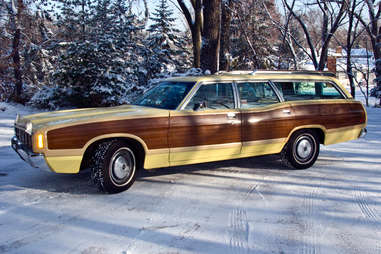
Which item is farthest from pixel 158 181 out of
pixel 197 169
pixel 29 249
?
pixel 29 249

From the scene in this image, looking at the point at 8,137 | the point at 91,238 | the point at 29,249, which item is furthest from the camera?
the point at 8,137

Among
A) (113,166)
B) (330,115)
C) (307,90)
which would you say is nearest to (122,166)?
(113,166)

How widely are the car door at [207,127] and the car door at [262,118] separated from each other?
0.55 ft

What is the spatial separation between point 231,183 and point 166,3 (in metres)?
23.1

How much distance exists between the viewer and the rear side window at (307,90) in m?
6.52

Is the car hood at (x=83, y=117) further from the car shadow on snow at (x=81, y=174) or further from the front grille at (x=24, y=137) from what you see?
the car shadow on snow at (x=81, y=174)

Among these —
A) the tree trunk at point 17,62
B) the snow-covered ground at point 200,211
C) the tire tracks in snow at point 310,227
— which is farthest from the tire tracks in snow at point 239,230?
the tree trunk at point 17,62

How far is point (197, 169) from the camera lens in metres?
6.50

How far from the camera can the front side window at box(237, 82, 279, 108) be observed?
6.06m

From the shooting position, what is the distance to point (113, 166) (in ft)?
16.3

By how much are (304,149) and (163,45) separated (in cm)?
2008

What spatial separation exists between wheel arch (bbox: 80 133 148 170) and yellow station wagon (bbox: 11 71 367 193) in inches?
0.6

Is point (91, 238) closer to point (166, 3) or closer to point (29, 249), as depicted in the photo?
point (29, 249)

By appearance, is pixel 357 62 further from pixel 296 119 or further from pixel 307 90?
pixel 296 119
